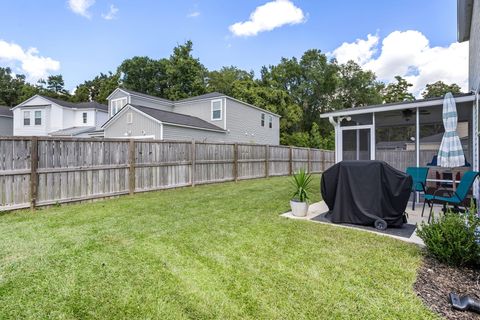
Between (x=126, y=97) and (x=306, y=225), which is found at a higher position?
(x=126, y=97)

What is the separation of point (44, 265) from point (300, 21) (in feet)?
59.4

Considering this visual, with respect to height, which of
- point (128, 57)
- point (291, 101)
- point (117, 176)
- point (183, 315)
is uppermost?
point (128, 57)

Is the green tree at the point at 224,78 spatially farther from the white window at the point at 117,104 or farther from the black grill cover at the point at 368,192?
the black grill cover at the point at 368,192

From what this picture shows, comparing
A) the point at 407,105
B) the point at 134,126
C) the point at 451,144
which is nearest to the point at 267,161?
the point at 407,105

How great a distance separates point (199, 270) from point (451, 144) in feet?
19.8

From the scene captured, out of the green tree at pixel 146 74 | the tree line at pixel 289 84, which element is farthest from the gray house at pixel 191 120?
the green tree at pixel 146 74

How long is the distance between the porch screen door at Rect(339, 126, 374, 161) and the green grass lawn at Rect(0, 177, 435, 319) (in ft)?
13.5

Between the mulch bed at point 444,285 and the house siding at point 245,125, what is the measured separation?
15.7 meters

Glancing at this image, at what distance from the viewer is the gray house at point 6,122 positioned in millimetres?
26312

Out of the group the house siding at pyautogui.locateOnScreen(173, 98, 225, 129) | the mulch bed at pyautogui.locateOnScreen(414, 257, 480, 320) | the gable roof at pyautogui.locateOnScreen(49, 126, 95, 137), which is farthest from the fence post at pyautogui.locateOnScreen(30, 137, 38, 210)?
the gable roof at pyautogui.locateOnScreen(49, 126, 95, 137)

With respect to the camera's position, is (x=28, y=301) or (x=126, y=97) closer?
(x=28, y=301)

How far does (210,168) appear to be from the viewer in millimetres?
10445

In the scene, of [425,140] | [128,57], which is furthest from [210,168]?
[128,57]

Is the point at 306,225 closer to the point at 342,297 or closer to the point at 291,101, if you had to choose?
the point at 342,297
